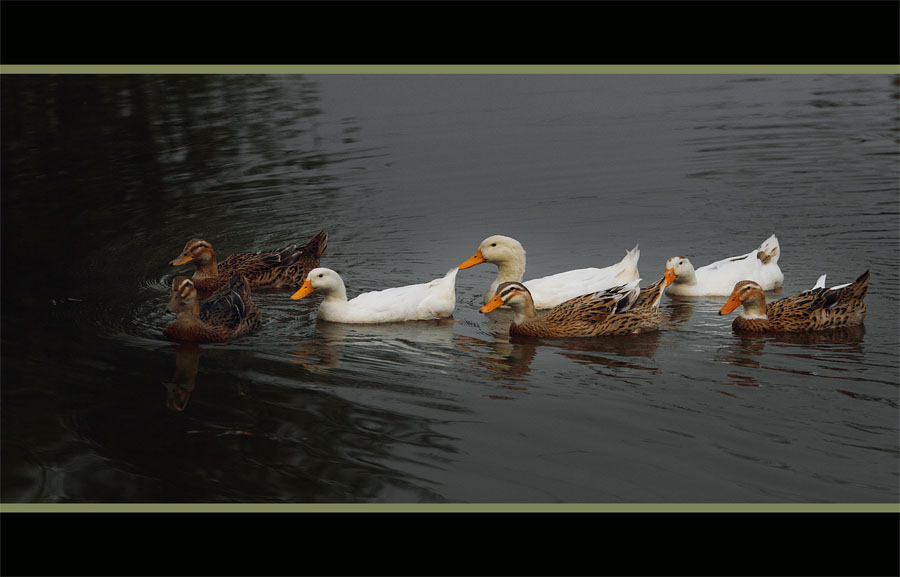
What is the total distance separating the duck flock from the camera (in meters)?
9.98

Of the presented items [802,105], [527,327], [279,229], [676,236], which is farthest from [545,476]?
[802,105]

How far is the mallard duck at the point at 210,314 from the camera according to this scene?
1002cm

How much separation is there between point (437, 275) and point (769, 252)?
3.57 metres

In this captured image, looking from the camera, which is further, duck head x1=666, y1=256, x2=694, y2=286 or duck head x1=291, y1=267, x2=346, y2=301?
duck head x1=666, y1=256, x2=694, y2=286

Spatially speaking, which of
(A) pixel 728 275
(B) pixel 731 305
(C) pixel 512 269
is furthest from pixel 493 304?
(A) pixel 728 275

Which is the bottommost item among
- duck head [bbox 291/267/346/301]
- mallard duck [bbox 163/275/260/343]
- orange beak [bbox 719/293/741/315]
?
mallard duck [bbox 163/275/260/343]

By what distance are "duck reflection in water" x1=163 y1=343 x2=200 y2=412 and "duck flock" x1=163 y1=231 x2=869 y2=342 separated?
0.21 meters

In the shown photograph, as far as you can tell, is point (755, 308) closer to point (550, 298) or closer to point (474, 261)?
point (550, 298)

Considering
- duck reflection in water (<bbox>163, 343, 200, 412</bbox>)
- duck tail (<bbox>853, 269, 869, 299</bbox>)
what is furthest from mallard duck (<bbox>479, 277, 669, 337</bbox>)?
duck reflection in water (<bbox>163, 343, 200, 412</bbox>)

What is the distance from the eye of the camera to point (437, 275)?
12.2 m

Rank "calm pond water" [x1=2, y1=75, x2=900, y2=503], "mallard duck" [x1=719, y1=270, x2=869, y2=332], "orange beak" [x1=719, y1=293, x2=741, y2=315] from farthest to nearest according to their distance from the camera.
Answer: "orange beak" [x1=719, y1=293, x2=741, y2=315]
"mallard duck" [x1=719, y1=270, x2=869, y2=332]
"calm pond water" [x1=2, y1=75, x2=900, y2=503]

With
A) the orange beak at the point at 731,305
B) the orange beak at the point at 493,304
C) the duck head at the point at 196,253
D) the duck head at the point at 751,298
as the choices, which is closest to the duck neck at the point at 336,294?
the orange beak at the point at 493,304

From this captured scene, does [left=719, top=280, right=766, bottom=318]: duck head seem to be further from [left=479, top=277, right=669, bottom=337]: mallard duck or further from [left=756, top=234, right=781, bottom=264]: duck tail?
[left=756, top=234, right=781, bottom=264]: duck tail

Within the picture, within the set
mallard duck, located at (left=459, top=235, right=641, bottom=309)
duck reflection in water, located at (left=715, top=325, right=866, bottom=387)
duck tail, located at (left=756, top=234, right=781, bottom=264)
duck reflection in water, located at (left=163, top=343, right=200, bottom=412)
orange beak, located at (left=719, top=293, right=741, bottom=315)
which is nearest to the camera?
duck reflection in water, located at (left=163, top=343, right=200, bottom=412)
